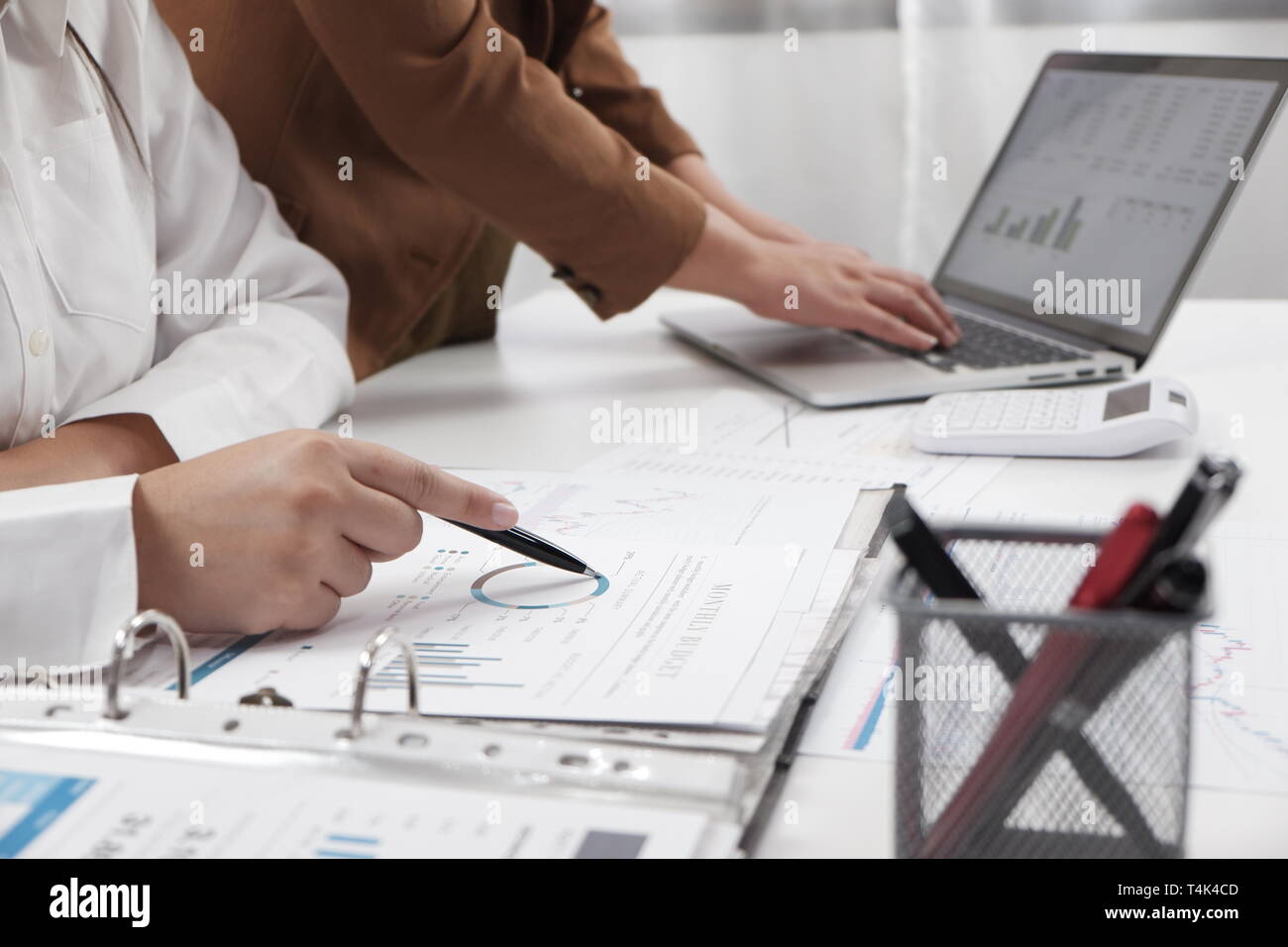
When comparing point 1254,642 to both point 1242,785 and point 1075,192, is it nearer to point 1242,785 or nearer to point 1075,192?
point 1242,785

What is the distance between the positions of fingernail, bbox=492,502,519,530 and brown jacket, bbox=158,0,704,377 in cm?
44

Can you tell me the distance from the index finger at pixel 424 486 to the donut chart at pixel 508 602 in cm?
3

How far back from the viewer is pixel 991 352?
1.04 m

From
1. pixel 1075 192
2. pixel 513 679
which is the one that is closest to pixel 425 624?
pixel 513 679

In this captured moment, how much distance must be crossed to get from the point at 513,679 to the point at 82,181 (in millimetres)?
490

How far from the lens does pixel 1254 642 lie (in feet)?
1.75

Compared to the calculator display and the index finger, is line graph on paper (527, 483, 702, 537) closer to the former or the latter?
the index finger

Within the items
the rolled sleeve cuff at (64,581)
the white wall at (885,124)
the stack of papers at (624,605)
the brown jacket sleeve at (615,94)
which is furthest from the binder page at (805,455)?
the white wall at (885,124)

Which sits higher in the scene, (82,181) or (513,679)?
(82,181)

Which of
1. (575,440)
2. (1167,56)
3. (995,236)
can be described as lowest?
(575,440)

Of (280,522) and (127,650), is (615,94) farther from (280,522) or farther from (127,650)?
(127,650)

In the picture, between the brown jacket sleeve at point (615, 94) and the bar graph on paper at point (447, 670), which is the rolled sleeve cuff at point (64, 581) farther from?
the brown jacket sleeve at point (615, 94)

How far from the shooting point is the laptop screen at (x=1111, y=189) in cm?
98

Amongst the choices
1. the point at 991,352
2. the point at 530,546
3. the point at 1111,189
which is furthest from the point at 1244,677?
the point at 1111,189
